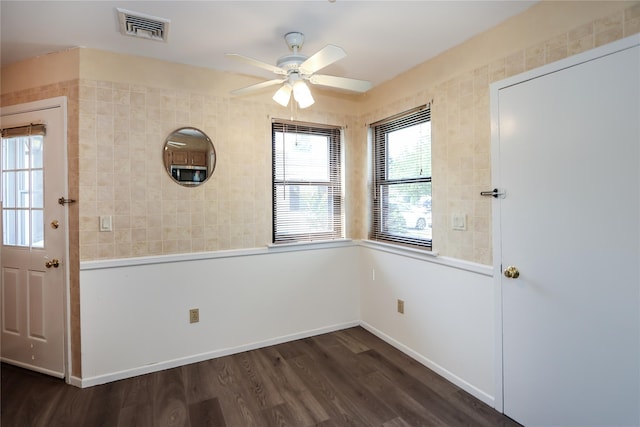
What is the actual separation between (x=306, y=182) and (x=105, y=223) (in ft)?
5.63

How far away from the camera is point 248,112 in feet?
9.23

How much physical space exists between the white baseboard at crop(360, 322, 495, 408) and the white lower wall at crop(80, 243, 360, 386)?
43 cm

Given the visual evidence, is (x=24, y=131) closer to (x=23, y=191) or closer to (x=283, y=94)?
(x=23, y=191)

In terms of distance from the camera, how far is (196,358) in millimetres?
2633

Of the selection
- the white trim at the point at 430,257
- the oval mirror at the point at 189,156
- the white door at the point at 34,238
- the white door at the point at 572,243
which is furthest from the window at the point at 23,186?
the white door at the point at 572,243

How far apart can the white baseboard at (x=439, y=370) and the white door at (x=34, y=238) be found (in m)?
2.68

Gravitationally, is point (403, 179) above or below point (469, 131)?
Answer: below

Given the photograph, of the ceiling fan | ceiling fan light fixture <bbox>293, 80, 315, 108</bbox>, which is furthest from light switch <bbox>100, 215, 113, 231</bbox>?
ceiling fan light fixture <bbox>293, 80, 315, 108</bbox>

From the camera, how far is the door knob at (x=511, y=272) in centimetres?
188

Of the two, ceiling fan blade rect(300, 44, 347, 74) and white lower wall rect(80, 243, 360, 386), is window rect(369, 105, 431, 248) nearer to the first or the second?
white lower wall rect(80, 243, 360, 386)

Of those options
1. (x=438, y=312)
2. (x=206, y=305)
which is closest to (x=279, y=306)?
(x=206, y=305)

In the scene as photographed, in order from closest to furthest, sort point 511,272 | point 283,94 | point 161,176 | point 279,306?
point 511,272 < point 283,94 < point 161,176 < point 279,306

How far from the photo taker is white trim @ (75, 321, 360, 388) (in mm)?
2330

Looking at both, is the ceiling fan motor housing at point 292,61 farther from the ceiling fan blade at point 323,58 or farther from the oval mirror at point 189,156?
the oval mirror at point 189,156
